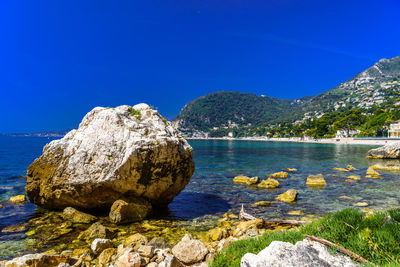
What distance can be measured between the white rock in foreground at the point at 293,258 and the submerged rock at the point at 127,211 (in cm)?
906

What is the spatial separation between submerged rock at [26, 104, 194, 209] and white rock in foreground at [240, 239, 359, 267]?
8.96 meters

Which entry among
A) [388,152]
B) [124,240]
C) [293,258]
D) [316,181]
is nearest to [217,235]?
[124,240]

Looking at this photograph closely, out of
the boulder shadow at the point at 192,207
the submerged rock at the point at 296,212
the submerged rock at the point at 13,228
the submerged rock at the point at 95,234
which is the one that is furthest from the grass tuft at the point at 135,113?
the submerged rock at the point at 296,212

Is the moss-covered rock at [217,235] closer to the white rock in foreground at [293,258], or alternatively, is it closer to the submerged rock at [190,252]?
the submerged rock at [190,252]

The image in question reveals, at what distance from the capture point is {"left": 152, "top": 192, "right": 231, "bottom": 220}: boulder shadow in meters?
13.4

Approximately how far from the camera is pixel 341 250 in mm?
4129

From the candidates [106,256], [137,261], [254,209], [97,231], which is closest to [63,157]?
[97,231]

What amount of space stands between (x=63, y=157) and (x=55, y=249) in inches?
207

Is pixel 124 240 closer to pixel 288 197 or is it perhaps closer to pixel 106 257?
pixel 106 257

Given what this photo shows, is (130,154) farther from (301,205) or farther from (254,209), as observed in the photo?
(301,205)

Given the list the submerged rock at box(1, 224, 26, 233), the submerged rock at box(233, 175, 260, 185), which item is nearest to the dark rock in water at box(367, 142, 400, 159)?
the submerged rock at box(233, 175, 260, 185)

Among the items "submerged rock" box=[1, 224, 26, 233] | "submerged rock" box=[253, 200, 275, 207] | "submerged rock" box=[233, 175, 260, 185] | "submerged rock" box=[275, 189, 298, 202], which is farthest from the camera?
"submerged rock" box=[233, 175, 260, 185]

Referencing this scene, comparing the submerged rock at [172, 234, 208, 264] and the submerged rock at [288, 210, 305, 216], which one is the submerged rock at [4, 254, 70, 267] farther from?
the submerged rock at [288, 210, 305, 216]

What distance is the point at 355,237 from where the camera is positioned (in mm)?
4672
